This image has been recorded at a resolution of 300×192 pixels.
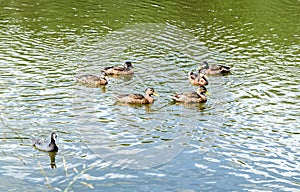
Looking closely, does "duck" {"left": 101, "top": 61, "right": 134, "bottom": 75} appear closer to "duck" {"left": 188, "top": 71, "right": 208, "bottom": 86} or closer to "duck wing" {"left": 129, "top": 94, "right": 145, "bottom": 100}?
"duck" {"left": 188, "top": 71, "right": 208, "bottom": 86}

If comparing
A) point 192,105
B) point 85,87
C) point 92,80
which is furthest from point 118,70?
point 192,105

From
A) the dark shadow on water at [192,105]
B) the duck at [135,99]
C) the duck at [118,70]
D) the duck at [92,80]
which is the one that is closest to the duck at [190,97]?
the dark shadow on water at [192,105]

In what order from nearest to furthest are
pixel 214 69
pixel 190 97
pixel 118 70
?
1. pixel 190 97
2. pixel 118 70
3. pixel 214 69

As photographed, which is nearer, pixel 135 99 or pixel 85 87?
pixel 135 99

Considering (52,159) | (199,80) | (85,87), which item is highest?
(199,80)

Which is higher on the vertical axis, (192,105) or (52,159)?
(192,105)

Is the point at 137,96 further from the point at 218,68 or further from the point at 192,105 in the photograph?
the point at 218,68

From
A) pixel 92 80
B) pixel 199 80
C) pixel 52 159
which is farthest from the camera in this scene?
pixel 199 80

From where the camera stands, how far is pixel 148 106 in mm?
15805

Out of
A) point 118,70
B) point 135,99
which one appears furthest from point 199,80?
point 135,99

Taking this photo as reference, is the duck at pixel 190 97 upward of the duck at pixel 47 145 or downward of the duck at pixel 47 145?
upward

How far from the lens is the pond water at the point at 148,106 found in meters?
11.5

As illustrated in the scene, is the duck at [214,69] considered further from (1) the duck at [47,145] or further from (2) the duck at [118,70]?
(1) the duck at [47,145]

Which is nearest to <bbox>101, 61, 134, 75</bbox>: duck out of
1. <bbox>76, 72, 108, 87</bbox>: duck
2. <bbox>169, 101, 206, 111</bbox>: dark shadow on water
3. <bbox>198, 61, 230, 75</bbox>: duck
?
<bbox>76, 72, 108, 87</bbox>: duck
